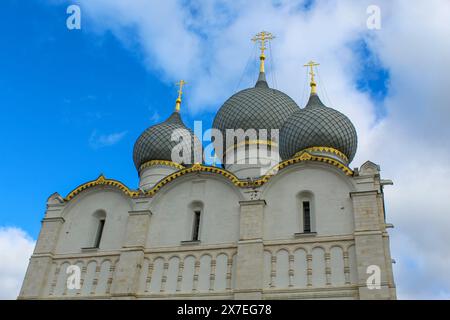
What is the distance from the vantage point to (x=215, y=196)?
51.5 ft

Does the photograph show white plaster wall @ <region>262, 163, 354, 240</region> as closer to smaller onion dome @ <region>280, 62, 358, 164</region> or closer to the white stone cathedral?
the white stone cathedral

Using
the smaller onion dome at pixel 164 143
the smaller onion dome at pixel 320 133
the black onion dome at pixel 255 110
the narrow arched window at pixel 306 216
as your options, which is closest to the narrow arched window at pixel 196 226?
the narrow arched window at pixel 306 216

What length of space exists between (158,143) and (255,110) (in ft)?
13.5

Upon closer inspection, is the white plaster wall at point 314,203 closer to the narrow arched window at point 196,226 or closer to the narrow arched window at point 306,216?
the narrow arched window at point 306,216

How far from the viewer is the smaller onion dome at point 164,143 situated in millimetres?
20098

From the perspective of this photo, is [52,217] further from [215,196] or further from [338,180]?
[338,180]

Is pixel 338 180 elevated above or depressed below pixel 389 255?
above

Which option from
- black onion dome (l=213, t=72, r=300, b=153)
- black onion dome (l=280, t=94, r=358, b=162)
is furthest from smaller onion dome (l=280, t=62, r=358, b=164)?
black onion dome (l=213, t=72, r=300, b=153)

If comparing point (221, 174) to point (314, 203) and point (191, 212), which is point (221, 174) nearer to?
point (191, 212)

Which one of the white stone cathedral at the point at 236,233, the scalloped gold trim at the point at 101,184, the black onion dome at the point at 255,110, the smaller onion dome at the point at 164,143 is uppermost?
the black onion dome at the point at 255,110

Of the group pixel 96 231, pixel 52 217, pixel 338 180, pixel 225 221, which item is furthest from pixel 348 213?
pixel 52 217

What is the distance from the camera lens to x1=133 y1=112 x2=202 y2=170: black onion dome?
20078 mm

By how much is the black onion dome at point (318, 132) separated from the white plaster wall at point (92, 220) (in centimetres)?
599
